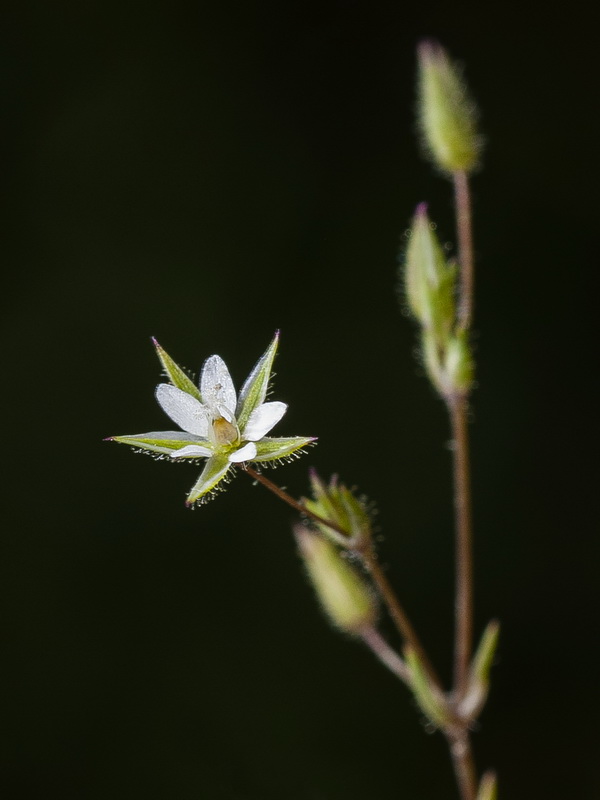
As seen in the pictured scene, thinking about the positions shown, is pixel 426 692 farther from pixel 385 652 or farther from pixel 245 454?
pixel 245 454

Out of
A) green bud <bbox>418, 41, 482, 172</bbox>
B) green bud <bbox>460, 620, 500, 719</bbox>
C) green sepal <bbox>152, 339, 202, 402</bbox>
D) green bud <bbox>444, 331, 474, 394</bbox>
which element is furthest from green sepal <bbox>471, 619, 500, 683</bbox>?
green bud <bbox>418, 41, 482, 172</bbox>

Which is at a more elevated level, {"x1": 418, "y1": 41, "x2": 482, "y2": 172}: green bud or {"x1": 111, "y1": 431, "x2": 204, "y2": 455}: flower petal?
{"x1": 418, "y1": 41, "x2": 482, "y2": 172}: green bud

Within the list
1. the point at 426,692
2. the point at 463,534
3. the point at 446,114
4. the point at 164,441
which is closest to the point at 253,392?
the point at 164,441

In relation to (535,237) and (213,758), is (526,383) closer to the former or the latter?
(535,237)

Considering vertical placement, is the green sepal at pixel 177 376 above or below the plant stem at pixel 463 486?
above

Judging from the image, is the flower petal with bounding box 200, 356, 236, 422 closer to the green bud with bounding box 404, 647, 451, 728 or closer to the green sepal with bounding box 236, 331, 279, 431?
the green sepal with bounding box 236, 331, 279, 431

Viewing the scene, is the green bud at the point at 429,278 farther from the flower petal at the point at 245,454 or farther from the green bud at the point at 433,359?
the flower petal at the point at 245,454

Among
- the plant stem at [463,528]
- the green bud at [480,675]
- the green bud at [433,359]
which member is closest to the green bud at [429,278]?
the green bud at [433,359]
